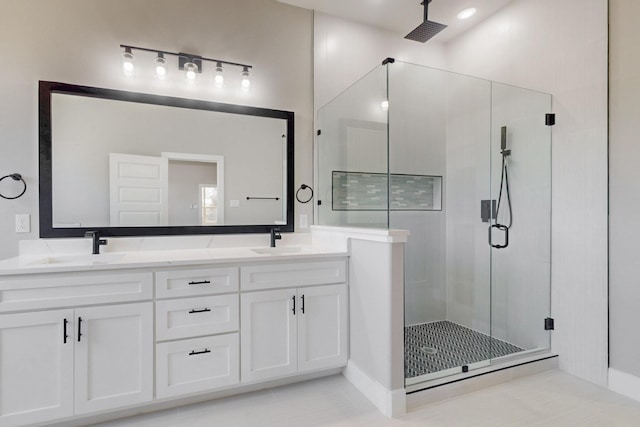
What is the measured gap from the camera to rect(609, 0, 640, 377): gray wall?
1.97m

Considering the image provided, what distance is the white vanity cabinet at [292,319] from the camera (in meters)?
2.03

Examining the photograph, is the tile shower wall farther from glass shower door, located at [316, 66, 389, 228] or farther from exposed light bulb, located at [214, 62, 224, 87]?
exposed light bulb, located at [214, 62, 224, 87]

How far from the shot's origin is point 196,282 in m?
1.91

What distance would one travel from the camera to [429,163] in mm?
3047

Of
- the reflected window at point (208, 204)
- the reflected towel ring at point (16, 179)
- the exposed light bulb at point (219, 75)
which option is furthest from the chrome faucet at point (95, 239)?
the exposed light bulb at point (219, 75)

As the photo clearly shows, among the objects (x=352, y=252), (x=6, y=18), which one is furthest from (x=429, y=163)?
(x=6, y=18)

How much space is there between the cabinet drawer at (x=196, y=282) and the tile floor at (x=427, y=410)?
69cm

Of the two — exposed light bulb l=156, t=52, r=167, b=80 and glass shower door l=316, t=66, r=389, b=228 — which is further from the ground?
exposed light bulb l=156, t=52, r=167, b=80

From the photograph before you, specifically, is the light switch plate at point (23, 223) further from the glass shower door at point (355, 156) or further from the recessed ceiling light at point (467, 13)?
the recessed ceiling light at point (467, 13)

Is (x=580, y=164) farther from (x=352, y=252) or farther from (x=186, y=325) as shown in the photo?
(x=186, y=325)

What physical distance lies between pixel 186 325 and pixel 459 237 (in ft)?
7.89

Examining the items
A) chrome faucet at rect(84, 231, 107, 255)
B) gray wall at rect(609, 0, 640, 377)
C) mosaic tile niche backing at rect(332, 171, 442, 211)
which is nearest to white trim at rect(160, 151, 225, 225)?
chrome faucet at rect(84, 231, 107, 255)

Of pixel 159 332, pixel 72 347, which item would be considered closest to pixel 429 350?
pixel 159 332

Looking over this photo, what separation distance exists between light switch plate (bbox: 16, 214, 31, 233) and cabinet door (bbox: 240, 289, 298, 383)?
4.72 feet
